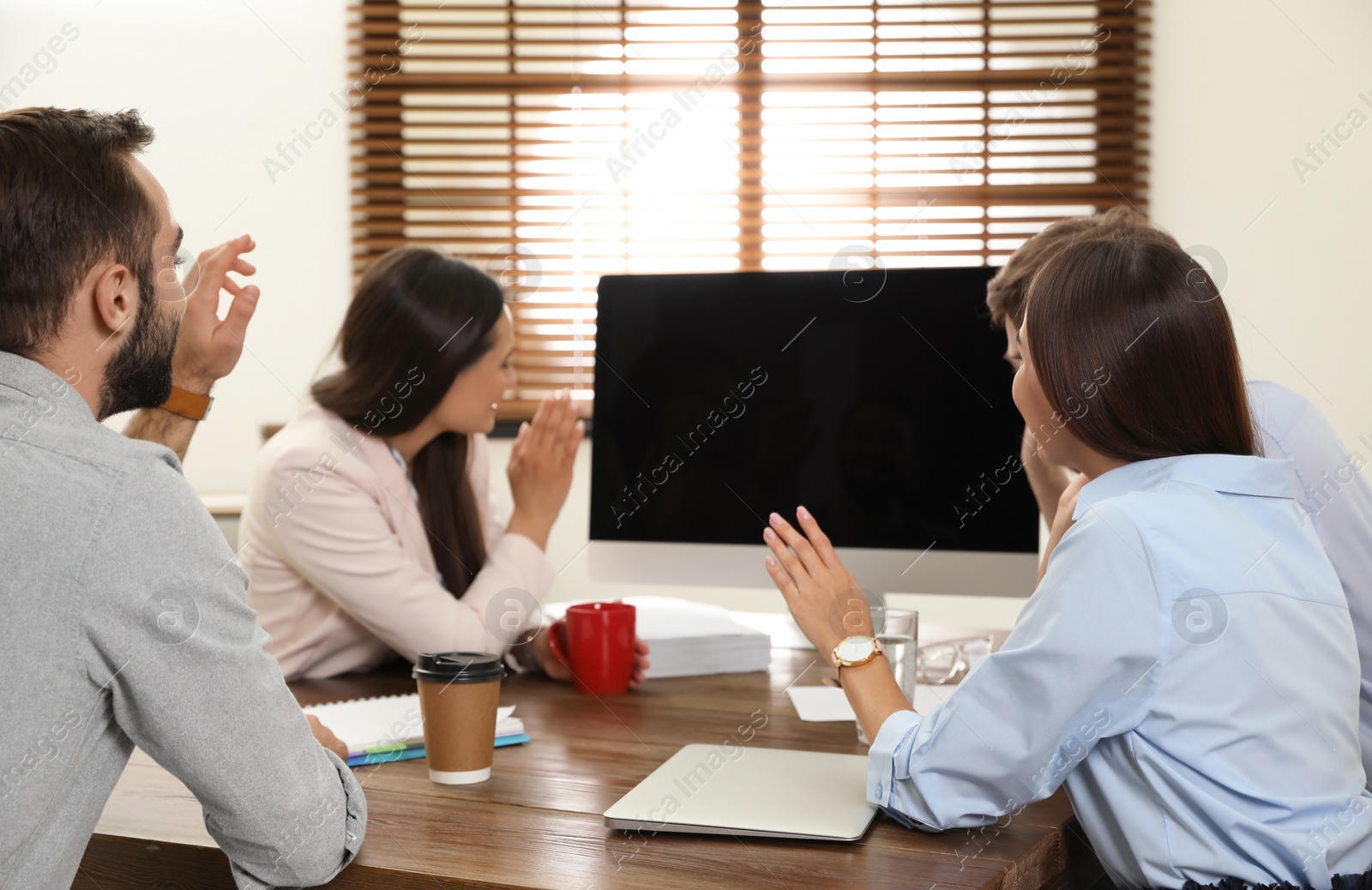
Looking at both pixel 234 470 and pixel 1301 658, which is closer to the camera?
pixel 1301 658

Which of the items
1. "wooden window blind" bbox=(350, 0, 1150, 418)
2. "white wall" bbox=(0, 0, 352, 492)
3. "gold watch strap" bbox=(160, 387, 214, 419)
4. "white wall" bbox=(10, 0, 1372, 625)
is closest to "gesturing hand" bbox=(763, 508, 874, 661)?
"gold watch strap" bbox=(160, 387, 214, 419)

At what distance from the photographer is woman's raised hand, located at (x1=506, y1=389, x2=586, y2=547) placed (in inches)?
67.1

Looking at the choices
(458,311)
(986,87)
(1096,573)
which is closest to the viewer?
(1096,573)

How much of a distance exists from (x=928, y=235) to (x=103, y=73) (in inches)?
95.3

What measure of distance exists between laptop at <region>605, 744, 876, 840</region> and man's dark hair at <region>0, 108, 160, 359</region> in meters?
0.60

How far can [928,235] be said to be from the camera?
10.1 feet

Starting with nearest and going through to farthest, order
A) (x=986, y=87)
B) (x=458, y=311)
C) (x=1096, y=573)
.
A: (x=1096, y=573) → (x=458, y=311) → (x=986, y=87)

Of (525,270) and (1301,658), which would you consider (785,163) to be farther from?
(1301,658)

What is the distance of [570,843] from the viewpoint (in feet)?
2.94

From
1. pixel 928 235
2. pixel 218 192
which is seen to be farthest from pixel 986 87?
pixel 218 192

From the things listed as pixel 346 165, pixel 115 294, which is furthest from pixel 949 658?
pixel 346 165

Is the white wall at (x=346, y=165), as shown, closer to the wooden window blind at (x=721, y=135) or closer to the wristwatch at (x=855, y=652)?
the wooden window blind at (x=721, y=135)

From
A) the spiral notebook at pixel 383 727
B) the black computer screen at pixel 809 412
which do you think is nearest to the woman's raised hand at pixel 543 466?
the black computer screen at pixel 809 412

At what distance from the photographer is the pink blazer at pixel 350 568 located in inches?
60.0
